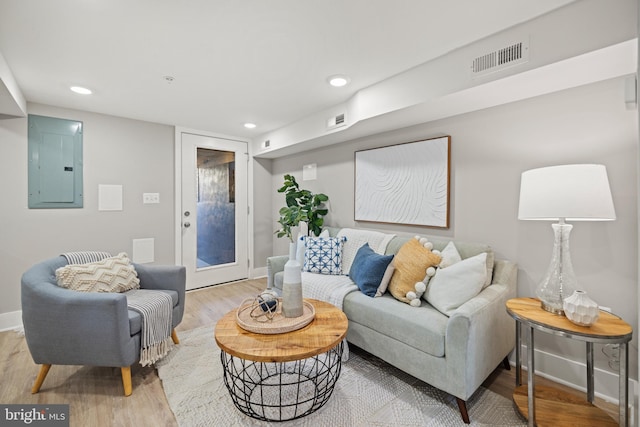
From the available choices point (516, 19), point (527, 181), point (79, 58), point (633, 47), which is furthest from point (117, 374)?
point (633, 47)

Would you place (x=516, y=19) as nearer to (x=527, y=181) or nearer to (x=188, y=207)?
(x=527, y=181)

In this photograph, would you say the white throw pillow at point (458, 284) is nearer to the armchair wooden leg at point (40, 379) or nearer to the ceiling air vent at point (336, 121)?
the ceiling air vent at point (336, 121)

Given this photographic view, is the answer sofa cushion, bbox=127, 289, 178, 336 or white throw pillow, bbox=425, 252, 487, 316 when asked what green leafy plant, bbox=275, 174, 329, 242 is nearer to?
white throw pillow, bbox=425, 252, 487, 316

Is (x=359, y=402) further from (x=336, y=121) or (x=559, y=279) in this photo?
(x=336, y=121)

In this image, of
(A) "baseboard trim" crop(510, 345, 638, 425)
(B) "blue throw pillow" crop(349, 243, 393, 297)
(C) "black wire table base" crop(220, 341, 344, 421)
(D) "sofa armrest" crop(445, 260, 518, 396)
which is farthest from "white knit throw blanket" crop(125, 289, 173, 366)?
(A) "baseboard trim" crop(510, 345, 638, 425)

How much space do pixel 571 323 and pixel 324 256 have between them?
192 cm

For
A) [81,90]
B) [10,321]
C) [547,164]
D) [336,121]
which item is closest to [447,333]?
[547,164]

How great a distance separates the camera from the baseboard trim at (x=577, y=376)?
1752 millimetres

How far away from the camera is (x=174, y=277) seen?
248 cm

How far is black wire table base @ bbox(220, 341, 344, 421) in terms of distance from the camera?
5.33ft

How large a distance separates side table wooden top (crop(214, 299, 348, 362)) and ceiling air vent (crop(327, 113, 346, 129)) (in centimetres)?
192

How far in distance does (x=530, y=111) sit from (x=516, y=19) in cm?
72

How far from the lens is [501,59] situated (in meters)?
1.73

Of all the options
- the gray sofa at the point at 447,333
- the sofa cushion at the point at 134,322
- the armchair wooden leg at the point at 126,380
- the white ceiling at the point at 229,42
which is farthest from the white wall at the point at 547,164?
the armchair wooden leg at the point at 126,380
